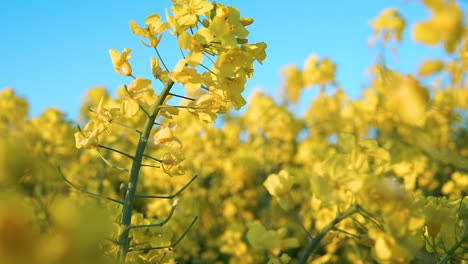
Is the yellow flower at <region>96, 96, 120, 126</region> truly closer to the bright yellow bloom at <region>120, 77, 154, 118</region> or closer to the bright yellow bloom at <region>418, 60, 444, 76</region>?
the bright yellow bloom at <region>120, 77, 154, 118</region>

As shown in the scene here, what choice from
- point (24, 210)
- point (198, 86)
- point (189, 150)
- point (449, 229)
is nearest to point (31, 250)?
point (24, 210)

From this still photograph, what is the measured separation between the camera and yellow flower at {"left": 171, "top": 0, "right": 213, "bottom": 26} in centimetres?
124

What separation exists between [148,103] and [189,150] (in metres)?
3.01

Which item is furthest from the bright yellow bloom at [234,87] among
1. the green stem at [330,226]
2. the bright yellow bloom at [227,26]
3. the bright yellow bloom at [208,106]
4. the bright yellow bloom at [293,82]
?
the bright yellow bloom at [293,82]

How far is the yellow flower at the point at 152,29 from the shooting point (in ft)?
4.21

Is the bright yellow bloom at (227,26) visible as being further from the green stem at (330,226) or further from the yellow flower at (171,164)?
the green stem at (330,226)

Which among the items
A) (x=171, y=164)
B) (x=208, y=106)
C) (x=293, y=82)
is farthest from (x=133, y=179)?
(x=293, y=82)

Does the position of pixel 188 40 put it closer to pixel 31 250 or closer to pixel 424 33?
pixel 424 33

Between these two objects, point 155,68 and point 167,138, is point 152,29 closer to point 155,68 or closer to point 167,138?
point 155,68

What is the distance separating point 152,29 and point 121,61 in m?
0.15

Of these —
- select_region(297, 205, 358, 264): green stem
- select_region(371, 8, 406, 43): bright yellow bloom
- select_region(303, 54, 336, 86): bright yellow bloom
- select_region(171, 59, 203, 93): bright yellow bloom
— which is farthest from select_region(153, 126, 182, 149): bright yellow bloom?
select_region(303, 54, 336, 86): bright yellow bloom

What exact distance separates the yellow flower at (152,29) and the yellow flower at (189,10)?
60 mm

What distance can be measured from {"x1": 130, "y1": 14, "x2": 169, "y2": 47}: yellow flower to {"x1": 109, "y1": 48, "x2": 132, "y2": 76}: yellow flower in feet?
0.26

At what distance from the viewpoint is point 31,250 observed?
1.77 ft
